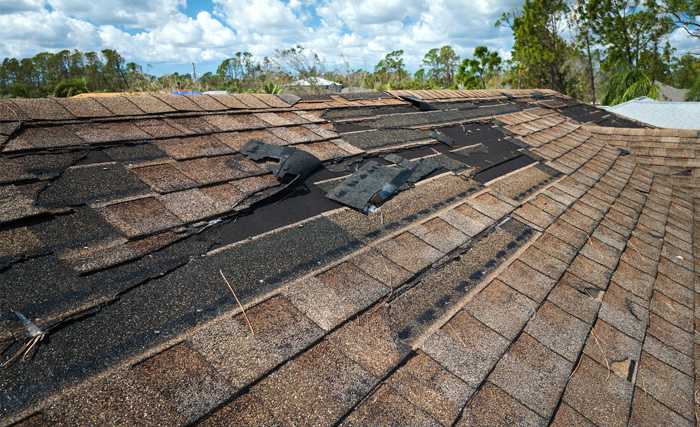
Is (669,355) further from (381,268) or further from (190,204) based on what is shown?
(190,204)

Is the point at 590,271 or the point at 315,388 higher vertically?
the point at 315,388

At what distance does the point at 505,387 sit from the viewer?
1733 mm

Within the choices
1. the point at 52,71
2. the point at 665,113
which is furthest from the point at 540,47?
the point at 52,71

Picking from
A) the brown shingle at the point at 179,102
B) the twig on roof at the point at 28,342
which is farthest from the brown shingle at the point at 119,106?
the twig on roof at the point at 28,342

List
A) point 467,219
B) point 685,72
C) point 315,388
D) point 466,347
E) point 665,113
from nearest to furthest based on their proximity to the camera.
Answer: point 315,388 < point 466,347 < point 467,219 < point 665,113 < point 685,72

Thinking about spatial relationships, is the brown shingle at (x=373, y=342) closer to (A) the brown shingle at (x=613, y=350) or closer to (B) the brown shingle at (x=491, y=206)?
(A) the brown shingle at (x=613, y=350)

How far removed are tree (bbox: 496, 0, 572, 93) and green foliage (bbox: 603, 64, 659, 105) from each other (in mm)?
7350

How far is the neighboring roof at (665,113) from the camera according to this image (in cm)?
1380

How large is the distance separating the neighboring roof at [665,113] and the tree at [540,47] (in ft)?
59.2

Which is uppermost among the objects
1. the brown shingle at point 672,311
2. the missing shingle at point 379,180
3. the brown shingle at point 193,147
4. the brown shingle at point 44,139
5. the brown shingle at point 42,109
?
the brown shingle at point 42,109

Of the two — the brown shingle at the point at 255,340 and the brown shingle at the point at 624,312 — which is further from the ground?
the brown shingle at the point at 255,340

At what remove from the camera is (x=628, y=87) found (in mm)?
23422

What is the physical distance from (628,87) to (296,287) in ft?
93.6

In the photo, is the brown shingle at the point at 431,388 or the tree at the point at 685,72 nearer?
the brown shingle at the point at 431,388
